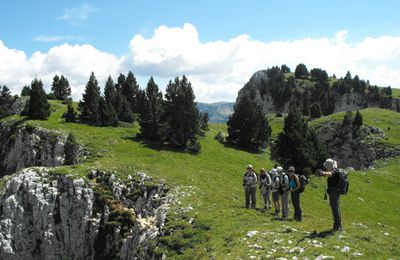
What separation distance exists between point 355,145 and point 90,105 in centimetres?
7676

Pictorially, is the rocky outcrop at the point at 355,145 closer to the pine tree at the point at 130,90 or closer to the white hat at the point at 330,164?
the pine tree at the point at 130,90

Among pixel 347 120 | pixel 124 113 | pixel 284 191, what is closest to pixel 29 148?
pixel 124 113

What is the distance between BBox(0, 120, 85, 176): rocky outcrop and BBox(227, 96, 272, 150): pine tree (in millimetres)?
32562

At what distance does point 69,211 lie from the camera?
4066cm

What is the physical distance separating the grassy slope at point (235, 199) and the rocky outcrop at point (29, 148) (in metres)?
3.12

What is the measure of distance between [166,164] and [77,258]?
15.8 metres

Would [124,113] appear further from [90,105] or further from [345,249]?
[345,249]

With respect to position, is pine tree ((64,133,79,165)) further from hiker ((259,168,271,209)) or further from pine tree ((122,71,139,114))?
pine tree ((122,71,139,114))

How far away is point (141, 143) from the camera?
6009 cm

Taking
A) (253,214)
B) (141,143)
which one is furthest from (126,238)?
(141,143)

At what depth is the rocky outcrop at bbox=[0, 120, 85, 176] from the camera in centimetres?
5939

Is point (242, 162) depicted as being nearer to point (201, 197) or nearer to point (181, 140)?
point (181, 140)

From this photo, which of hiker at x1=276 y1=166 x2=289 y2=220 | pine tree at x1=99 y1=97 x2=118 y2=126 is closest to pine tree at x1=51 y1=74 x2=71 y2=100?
pine tree at x1=99 y1=97 x2=118 y2=126

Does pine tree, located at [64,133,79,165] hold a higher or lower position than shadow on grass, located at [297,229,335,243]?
higher
